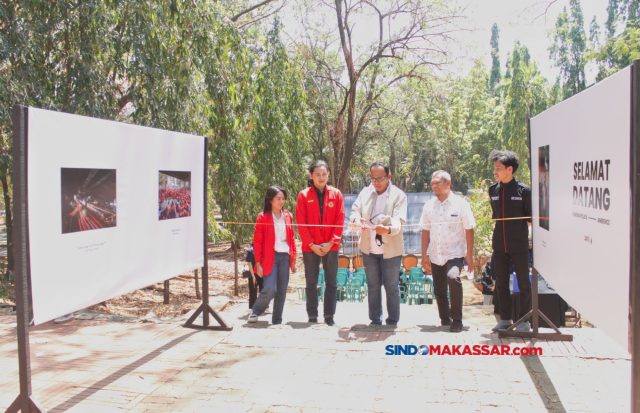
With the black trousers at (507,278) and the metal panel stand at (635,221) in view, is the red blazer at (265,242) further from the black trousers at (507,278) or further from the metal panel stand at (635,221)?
the metal panel stand at (635,221)

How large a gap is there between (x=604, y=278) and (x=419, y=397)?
4.73 feet

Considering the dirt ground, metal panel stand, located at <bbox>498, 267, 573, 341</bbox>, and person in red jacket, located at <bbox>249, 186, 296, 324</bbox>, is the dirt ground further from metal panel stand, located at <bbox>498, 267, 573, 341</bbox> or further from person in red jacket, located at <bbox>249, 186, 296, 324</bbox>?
metal panel stand, located at <bbox>498, 267, 573, 341</bbox>

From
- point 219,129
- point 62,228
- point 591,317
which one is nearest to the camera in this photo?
point 591,317

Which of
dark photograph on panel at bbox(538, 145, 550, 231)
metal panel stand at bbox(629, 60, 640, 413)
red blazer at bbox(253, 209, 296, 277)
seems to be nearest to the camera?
metal panel stand at bbox(629, 60, 640, 413)

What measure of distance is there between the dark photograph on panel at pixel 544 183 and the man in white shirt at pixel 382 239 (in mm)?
1542

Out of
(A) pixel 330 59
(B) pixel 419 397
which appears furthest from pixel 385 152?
(B) pixel 419 397

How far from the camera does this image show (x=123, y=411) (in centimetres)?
332

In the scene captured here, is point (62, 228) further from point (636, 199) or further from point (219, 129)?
point (219, 129)

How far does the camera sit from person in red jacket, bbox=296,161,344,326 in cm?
564

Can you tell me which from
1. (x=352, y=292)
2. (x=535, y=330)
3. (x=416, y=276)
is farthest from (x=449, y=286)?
(x=416, y=276)

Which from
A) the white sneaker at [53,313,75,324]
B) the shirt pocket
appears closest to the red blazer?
the shirt pocket

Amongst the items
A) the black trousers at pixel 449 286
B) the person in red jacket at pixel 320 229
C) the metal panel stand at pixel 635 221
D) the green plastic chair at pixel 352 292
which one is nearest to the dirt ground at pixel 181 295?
the green plastic chair at pixel 352 292

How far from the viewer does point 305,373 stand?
12.8 feet

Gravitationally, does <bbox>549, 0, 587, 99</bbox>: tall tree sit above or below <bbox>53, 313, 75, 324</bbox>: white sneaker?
above
